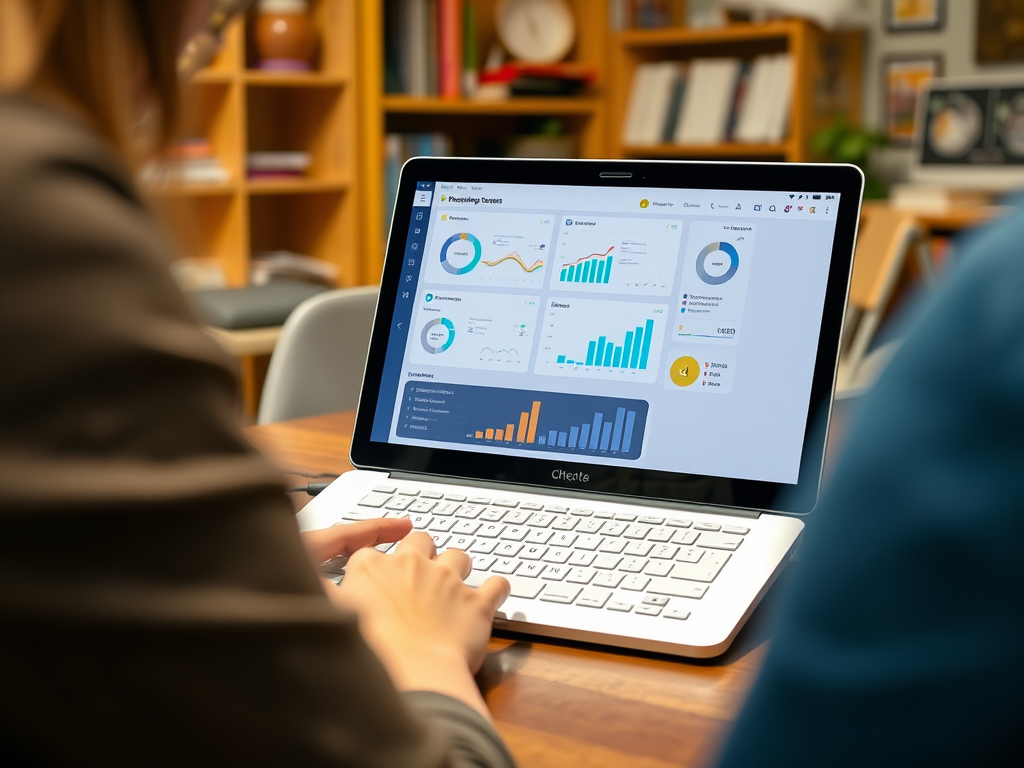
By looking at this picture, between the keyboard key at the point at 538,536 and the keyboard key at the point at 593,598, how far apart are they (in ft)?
0.29

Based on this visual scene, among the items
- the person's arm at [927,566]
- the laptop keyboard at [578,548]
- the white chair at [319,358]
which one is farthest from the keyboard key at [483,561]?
the white chair at [319,358]

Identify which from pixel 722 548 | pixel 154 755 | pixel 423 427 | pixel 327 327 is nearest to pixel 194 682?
pixel 154 755

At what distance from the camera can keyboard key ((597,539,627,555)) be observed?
0.90 m

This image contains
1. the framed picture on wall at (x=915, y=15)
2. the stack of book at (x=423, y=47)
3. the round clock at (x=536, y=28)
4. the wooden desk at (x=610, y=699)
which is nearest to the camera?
the wooden desk at (x=610, y=699)

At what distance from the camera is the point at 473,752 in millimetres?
598

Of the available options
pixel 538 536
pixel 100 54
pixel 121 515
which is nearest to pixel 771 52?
pixel 538 536

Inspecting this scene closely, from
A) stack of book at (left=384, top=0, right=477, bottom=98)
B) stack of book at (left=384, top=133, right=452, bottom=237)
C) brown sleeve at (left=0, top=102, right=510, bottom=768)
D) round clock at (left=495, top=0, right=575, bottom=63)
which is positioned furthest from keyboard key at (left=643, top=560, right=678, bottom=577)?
round clock at (left=495, top=0, right=575, bottom=63)

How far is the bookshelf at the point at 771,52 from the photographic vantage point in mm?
3924

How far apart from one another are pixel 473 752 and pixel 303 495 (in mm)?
587

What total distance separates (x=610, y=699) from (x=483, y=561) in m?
0.19

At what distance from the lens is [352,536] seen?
0.91m

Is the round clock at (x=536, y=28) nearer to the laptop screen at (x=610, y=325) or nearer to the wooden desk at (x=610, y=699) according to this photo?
the laptop screen at (x=610, y=325)

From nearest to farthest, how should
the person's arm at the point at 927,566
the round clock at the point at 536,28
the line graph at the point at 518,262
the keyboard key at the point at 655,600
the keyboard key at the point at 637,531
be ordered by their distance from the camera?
the person's arm at the point at 927,566 → the keyboard key at the point at 655,600 → the keyboard key at the point at 637,531 → the line graph at the point at 518,262 → the round clock at the point at 536,28

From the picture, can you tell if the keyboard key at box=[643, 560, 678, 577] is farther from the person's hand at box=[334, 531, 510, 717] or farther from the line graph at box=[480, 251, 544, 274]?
the line graph at box=[480, 251, 544, 274]
